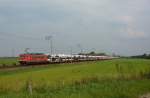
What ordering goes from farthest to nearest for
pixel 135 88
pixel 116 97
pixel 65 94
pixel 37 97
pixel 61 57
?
pixel 61 57, pixel 135 88, pixel 116 97, pixel 65 94, pixel 37 97

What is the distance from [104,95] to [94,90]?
3.80ft

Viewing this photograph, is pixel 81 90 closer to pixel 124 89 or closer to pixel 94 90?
pixel 94 90

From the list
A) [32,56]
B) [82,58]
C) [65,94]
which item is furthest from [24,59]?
[65,94]

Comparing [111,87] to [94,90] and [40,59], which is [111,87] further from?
[40,59]

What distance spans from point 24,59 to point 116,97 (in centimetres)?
5976

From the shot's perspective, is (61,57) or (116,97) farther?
(61,57)

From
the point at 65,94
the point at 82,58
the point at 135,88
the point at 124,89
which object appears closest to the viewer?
the point at 65,94

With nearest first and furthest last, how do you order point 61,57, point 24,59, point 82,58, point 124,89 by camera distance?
point 124,89 < point 24,59 < point 61,57 < point 82,58

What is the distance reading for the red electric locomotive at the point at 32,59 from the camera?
264 feet

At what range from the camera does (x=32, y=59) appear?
268 feet

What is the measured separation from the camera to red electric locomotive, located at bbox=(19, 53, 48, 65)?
8038cm

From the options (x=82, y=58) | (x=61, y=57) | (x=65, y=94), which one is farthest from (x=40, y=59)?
(x=65, y=94)

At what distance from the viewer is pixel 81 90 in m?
23.1

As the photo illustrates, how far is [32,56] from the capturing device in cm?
8169
